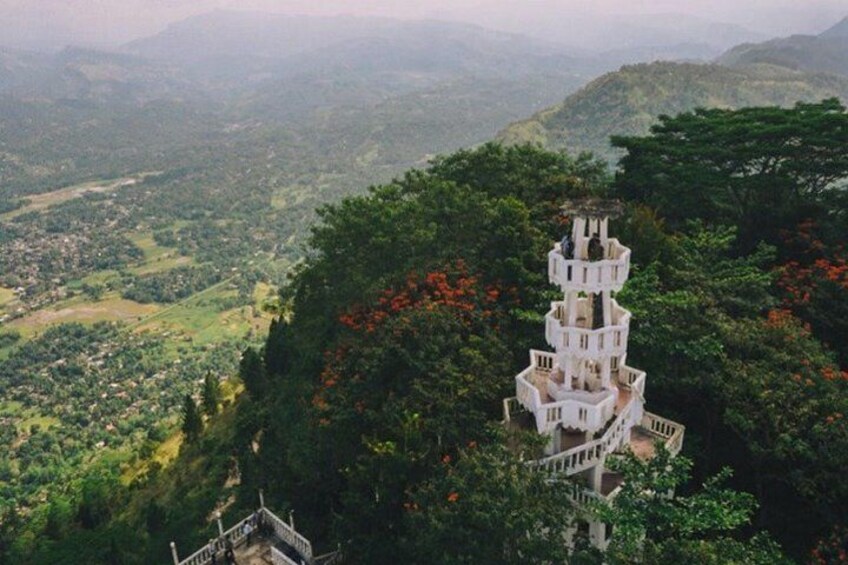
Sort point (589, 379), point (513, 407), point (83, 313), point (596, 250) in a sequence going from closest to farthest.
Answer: point (596, 250), point (589, 379), point (513, 407), point (83, 313)

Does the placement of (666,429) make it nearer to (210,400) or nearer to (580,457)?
(580,457)

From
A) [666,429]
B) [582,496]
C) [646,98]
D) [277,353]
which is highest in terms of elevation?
[666,429]

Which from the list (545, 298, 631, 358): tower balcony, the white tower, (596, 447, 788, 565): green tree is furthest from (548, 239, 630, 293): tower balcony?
(596, 447, 788, 565): green tree

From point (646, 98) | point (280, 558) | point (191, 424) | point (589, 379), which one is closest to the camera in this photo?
point (589, 379)

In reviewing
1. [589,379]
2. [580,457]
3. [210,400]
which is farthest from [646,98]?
[580,457]

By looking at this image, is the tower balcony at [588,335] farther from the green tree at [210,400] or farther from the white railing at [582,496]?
the green tree at [210,400]

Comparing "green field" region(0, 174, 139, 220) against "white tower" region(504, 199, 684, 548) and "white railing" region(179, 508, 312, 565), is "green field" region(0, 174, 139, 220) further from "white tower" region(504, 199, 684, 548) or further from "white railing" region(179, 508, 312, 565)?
"white tower" region(504, 199, 684, 548)
